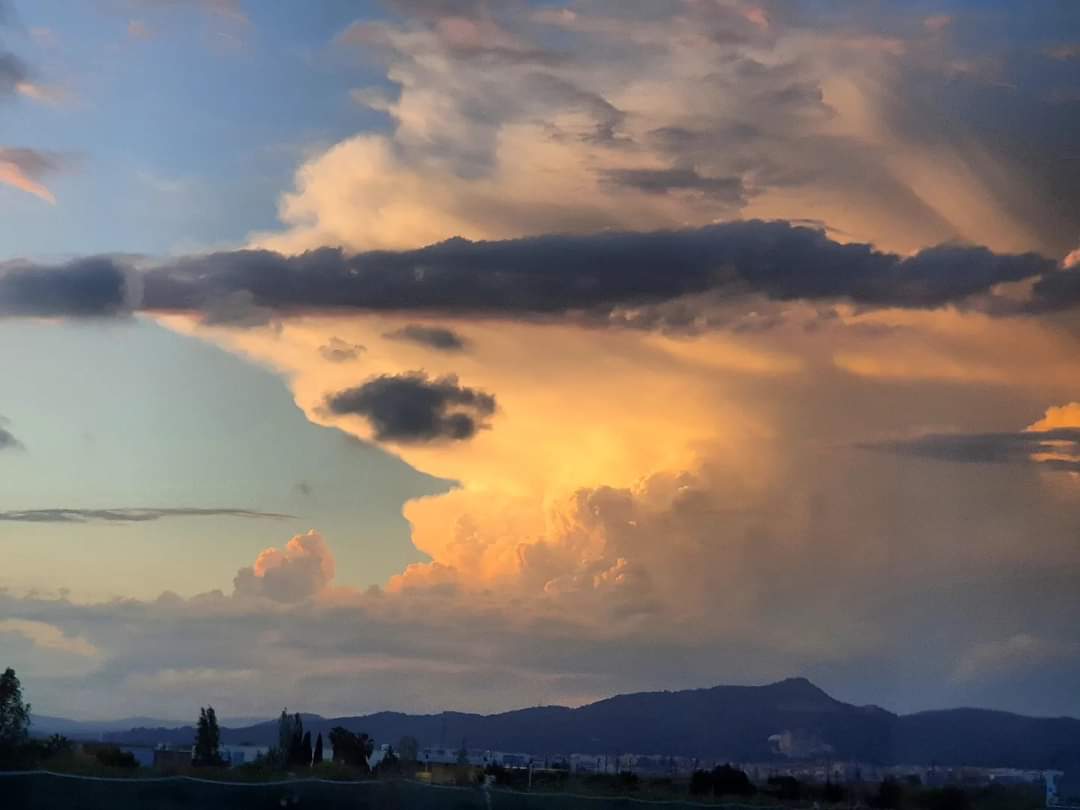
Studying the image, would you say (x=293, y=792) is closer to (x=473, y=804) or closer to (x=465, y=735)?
(x=473, y=804)

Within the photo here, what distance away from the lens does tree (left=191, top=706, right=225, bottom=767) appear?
37.4 m

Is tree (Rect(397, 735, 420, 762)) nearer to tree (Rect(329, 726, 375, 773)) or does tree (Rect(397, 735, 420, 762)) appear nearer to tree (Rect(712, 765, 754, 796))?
tree (Rect(329, 726, 375, 773))

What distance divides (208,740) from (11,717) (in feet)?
35.3

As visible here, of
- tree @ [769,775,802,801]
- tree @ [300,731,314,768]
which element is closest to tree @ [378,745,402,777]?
tree @ [300,731,314,768]

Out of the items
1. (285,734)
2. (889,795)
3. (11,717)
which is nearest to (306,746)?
(285,734)

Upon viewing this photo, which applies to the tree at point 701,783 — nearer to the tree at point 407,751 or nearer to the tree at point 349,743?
the tree at point 407,751

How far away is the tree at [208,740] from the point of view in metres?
37.4

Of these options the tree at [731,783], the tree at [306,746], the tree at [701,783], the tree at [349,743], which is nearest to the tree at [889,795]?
the tree at [731,783]

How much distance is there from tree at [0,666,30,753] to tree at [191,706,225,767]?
4.25 metres

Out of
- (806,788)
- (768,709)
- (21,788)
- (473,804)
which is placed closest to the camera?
(21,788)

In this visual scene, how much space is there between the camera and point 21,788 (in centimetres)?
2202

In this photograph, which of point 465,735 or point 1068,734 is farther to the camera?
point 465,735

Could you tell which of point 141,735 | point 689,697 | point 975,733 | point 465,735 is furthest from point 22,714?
point 689,697

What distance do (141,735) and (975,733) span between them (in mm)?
29229
